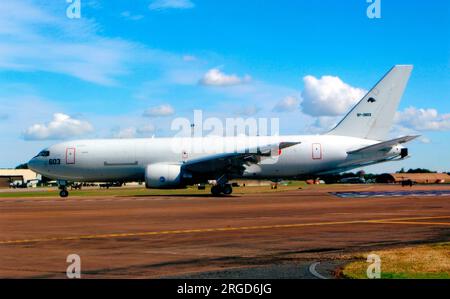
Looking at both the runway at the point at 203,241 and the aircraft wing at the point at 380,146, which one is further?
the aircraft wing at the point at 380,146

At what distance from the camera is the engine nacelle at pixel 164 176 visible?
46906 millimetres

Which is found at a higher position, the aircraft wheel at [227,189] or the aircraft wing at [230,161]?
the aircraft wing at [230,161]

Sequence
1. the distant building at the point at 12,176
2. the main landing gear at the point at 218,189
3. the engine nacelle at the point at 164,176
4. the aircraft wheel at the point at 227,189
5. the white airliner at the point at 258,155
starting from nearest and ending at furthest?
the engine nacelle at the point at 164,176 < the white airliner at the point at 258,155 < the main landing gear at the point at 218,189 < the aircraft wheel at the point at 227,189 < the distant building at the point at 12,176

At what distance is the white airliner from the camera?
47.1 metres

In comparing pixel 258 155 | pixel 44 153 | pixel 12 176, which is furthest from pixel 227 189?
pixel 12 176

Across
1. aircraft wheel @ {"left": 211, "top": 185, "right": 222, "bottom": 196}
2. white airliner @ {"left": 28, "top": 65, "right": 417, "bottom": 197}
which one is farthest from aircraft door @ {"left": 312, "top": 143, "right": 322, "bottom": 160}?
aircraft wheel @ {"left": 211, "top": 185, "right": 222, "bottom": 196}

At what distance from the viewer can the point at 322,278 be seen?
9164 millimetres

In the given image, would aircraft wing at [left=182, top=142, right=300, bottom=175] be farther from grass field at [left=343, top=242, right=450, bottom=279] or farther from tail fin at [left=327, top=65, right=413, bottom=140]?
grass field at [left=343, top=242, right=450, bottom=279]

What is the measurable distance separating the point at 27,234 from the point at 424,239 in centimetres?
1123

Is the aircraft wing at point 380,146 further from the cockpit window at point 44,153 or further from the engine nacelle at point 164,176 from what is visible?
the cockpit window at point 44,153

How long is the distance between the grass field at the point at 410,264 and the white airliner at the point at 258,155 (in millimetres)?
33324

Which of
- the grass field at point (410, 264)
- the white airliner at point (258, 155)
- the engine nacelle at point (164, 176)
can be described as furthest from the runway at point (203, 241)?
the white airliner at point (258, 155)
